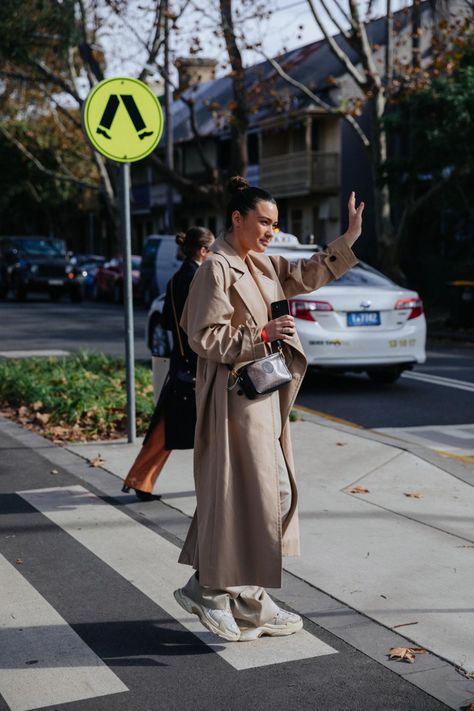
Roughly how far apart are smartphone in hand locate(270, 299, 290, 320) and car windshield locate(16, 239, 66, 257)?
30.1m

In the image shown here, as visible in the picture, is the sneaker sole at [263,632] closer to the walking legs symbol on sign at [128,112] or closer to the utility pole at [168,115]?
the walking legs symbol on sign at [128,112]

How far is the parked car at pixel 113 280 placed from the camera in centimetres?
3187

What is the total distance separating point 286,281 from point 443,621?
160 cm

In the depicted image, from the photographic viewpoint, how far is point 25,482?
24.0 feet

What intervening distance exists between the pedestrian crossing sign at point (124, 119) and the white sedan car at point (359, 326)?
12.6ft

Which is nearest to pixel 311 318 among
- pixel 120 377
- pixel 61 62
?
pixel 120 377

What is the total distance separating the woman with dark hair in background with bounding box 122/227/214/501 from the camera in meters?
6.39

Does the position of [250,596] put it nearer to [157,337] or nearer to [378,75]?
[157,337]

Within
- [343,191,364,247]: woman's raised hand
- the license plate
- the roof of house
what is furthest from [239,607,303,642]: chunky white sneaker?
the roof of house

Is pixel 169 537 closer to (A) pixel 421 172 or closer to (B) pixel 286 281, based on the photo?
(B) pixel 286 281

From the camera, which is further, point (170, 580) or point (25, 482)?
point (25, 482)

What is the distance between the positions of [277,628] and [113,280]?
29.0 m

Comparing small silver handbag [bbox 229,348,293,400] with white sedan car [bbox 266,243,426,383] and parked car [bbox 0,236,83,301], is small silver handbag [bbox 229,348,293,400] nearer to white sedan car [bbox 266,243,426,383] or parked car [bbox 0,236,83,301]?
white sedan car [bbox 266,243,426,383]

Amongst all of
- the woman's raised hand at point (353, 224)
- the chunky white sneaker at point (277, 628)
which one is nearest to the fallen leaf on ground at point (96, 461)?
the chunky white sneaker at point (277, 628)
